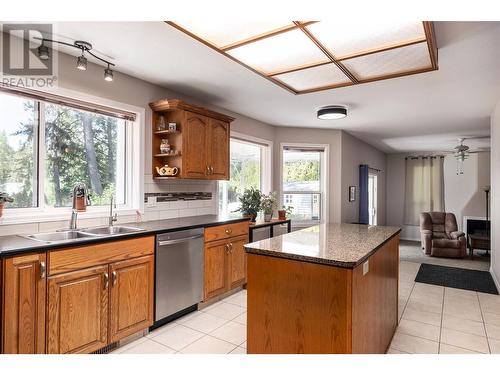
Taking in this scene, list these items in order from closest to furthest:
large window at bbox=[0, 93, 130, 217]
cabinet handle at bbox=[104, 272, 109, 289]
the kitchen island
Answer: the kitchen island
cabinet handle at bbox=[104, 272, 109, 289]
large window at bbox=[0, 93, 130, 217]

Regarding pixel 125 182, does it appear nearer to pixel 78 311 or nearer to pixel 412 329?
pixel 78 311

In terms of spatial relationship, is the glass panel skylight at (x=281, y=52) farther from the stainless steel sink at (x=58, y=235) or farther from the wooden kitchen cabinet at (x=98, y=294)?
the stainless steel sink at (x=58, y=235)

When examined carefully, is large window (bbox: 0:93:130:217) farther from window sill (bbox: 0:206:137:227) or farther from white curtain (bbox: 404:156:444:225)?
white curtain (bbox: 404:156:444:225)

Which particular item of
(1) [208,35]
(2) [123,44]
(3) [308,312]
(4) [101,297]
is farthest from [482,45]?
(4) [101,297]

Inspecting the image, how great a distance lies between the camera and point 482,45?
2311mm

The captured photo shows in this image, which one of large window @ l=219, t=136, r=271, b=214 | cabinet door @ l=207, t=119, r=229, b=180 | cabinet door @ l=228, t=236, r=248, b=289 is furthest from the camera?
large window @ l=219, t=136, r=271, b=214

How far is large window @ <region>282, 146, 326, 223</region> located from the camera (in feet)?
18.1

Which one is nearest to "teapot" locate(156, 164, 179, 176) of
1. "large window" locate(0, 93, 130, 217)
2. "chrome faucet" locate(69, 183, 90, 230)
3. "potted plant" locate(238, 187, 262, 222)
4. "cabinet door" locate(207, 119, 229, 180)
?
"large window" locate(0, 93, 130, 217)

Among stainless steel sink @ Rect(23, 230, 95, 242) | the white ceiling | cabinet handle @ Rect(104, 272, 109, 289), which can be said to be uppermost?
the white ceiling

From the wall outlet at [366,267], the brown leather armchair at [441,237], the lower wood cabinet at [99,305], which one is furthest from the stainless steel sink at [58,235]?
the brown leather armchair at [441,237]

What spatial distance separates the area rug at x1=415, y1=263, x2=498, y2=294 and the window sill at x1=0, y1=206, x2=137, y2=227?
421 centimetres

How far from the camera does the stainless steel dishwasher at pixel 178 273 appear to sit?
264 cm

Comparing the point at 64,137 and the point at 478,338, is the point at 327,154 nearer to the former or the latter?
the point at 478,338

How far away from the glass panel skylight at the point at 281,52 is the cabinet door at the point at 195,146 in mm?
1017
